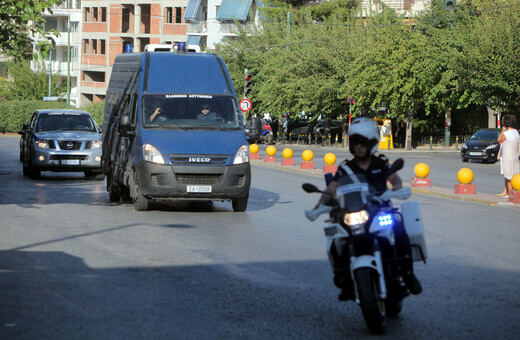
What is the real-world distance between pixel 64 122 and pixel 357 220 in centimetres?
1995

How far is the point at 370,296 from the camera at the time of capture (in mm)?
6816

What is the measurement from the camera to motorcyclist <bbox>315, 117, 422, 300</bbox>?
285 inches

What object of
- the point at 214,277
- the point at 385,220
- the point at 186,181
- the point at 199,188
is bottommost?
the point at 214,277

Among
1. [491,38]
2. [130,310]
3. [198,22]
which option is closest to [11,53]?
[130,310]

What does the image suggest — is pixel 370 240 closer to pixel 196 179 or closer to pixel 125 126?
pixel 196 179

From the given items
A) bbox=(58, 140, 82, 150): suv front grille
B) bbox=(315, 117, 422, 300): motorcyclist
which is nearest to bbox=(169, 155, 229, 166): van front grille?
bbox=(315, 117, 422, 300): motorcyclist

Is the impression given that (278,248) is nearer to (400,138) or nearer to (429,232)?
(429,232)

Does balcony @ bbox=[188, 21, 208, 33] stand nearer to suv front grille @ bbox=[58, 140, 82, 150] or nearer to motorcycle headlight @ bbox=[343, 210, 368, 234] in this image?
suv front grille @ bbox=[58, 140, 82, 150]

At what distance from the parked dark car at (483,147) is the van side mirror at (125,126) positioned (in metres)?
27.9

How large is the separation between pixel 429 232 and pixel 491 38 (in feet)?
111

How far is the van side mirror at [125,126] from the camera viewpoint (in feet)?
54.1

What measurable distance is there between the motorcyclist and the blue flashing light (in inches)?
6.9

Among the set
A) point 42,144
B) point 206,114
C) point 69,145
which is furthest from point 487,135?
point 206,114

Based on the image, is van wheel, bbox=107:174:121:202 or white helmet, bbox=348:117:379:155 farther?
van wheel, bbox=107:174:121:202
